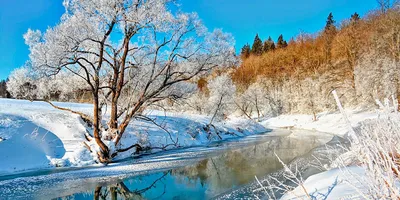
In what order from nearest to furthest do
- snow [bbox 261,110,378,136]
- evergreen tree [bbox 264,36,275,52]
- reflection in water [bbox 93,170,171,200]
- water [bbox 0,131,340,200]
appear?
reflection in water [bbox 93,170,171,200] → water [bbox 0,131,340,200] → snow [bbox 261,110,378,136] → evergreen tree [bbox 264,36,275,52]

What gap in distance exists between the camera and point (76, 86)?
511 inches

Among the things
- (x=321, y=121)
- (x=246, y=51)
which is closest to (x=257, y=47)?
(x=246, y=51)

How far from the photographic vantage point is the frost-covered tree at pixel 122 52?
9.98 metres

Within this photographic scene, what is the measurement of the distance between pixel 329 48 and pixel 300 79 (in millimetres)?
5958

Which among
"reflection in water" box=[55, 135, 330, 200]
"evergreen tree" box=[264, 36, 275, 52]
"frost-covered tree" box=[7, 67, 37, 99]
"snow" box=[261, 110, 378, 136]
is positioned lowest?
"reflection in water" box=[55, 135, 330, 200]

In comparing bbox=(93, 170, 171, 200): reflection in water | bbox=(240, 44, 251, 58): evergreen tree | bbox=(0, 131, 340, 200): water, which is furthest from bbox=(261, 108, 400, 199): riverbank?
bbox=(240, 44, 251, 58): evergreen tree

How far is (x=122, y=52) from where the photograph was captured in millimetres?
12703

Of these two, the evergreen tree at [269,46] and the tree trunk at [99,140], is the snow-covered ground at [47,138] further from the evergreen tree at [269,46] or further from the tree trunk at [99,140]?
the evergreen tree at [269,46]

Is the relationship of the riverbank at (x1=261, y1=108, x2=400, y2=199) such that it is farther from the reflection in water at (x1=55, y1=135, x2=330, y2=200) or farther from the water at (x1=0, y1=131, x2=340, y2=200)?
the water at (x1=0, y1=131, x2=340, y2=200)

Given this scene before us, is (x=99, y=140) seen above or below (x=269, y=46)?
below

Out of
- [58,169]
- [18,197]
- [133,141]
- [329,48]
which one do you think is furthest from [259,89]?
[18,197]

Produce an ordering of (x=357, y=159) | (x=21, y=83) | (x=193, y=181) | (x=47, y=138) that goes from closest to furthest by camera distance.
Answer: (x=357, y=159), (x=193, y=181), (x=21, y=83), (x=47, y=138)

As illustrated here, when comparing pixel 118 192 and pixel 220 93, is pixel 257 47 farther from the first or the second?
pixel 118 192

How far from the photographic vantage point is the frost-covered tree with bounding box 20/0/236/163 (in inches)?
393
